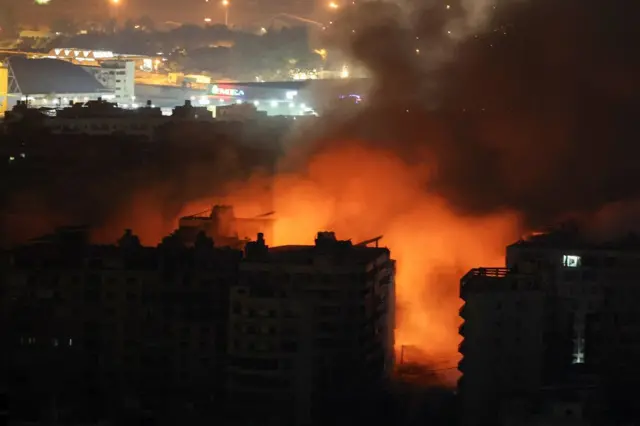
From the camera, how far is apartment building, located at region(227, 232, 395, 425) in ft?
41.6

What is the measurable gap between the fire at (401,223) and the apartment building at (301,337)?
1.88 m

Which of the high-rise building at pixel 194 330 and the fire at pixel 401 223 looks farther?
the fire at pixel 401 223

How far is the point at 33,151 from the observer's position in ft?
75.1

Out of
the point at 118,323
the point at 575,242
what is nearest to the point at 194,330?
the point at 118,323

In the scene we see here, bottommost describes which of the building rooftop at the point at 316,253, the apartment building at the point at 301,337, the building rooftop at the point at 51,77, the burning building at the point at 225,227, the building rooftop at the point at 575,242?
the apartment building at the point at 301,337

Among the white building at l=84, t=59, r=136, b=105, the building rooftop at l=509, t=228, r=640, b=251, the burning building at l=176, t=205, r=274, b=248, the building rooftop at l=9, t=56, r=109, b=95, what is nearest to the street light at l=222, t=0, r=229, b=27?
the white building at l=84, t=59, r=136, b=105

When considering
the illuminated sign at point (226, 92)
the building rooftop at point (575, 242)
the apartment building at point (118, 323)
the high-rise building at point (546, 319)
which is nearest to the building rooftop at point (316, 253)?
the apartment building at point (118, 323)

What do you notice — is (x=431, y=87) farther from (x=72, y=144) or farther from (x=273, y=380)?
(x=273, y=380)

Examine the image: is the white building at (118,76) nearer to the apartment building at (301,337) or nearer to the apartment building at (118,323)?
the apartment building at (118,323)

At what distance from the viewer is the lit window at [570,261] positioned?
1391cm

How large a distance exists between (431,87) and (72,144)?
6.33 m

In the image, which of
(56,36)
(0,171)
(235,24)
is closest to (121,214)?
(0,171)

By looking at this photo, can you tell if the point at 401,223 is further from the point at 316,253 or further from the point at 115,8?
the point at 115,8

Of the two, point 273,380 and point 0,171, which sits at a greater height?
point 0,171
